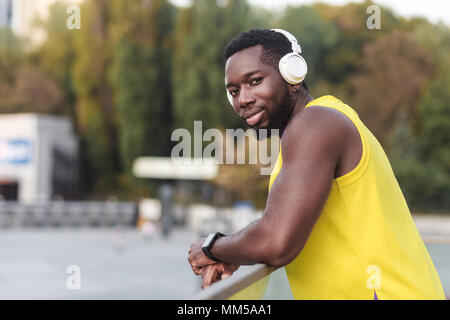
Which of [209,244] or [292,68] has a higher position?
[292,68]

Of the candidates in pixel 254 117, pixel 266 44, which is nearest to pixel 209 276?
pixel 254 117

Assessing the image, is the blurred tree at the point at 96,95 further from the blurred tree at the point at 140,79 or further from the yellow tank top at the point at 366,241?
the yellow tank top at the point at 366,241

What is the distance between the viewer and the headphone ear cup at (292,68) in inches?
Answer: 66.1

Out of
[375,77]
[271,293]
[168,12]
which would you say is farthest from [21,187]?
[271,293]

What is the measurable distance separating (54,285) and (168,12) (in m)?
27.6

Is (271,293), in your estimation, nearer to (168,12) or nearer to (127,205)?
(127,205)

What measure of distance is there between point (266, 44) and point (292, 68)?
0.11m

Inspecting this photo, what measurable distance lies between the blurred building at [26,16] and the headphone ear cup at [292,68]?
38.7m

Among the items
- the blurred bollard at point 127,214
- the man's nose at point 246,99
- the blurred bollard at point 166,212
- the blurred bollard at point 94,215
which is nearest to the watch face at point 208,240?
the man's nose at point 246,99

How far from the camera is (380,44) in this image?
3306cm

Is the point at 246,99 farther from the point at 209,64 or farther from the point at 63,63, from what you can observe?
the point at 63,63

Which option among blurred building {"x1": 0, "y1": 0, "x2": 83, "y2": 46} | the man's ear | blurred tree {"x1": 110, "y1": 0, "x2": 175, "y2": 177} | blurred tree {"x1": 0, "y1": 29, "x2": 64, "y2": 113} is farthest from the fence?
the man's ear

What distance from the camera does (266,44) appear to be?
1.72 m

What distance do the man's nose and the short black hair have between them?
0.10 meters
